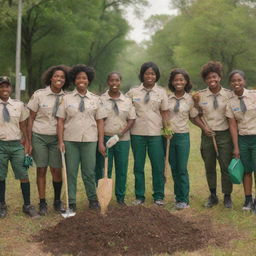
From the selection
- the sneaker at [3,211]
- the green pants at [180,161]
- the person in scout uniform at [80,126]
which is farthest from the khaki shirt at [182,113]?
the sneaker at [3,211]

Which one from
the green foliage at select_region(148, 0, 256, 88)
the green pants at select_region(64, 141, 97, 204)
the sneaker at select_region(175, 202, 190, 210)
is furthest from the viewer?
the green foliage at select_region(148, 0, 256, 88)

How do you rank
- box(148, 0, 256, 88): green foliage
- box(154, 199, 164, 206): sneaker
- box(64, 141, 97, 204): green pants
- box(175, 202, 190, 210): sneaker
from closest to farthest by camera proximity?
box(64, 141, 97, 204): green pants
box(175, 202, 190, 210): sneaker
box(154, 199, 164, 206): sneaker
box(148, 0, 256, 88): green foliage

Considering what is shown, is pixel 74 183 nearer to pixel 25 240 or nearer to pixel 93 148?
pixel 93 148

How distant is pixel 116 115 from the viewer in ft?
21.9

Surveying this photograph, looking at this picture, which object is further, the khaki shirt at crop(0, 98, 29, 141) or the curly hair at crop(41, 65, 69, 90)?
the curly hair at crop(41, 65, 69, 90)

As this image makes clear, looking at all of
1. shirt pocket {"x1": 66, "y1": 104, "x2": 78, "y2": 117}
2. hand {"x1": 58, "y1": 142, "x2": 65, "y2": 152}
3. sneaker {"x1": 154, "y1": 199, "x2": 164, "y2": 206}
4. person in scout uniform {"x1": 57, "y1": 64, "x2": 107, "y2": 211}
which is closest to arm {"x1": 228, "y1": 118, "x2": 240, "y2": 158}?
sneaker {"x1": 154, "y1": 199, "x2": 164, "y2": 206}

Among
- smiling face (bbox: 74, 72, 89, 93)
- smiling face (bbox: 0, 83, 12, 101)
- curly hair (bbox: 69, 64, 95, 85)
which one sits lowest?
smiling face (bbox: 0, 83, 12, 101)

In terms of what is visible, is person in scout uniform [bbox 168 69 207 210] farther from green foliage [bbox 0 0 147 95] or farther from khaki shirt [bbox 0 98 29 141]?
green foliage [bbox 0 0 147 95]

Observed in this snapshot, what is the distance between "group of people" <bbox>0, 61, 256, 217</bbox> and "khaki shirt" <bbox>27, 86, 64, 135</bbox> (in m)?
0.01

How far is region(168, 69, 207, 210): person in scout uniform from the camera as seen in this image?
6.77 meters

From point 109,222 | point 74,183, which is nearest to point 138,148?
point 74,183

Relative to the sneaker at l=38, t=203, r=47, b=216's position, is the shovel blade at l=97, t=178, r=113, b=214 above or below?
above

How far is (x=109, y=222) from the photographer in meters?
5.46

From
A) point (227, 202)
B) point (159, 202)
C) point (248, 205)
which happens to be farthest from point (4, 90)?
point (248, 205)
